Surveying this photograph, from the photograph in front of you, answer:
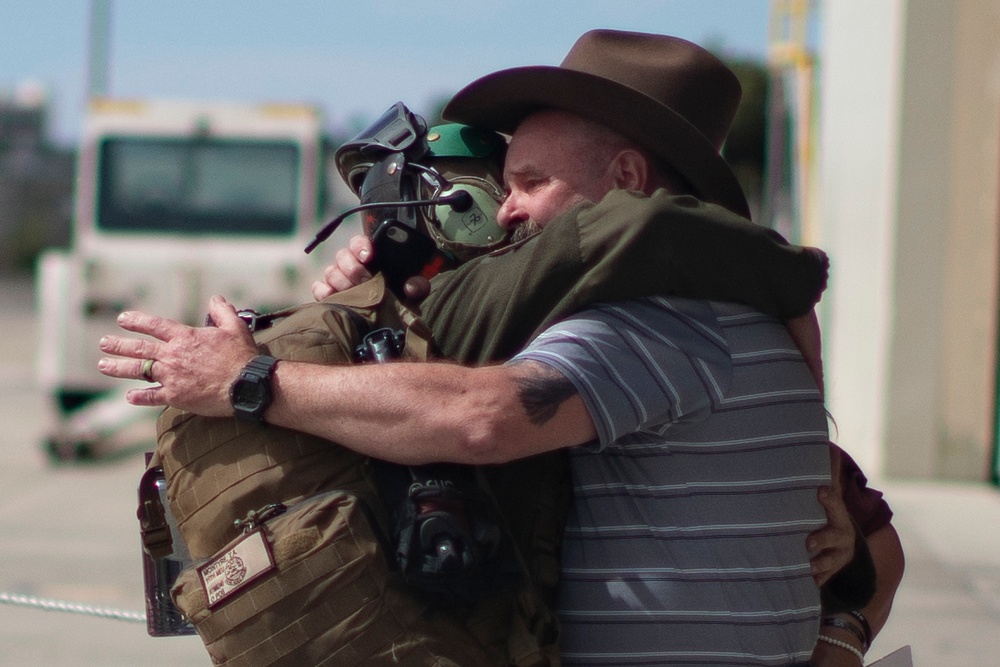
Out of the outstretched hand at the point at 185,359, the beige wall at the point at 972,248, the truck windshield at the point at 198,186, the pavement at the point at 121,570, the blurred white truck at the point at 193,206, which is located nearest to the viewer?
the outstretched hand at the point at 185,359

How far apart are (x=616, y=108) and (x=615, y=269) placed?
0.37 meters

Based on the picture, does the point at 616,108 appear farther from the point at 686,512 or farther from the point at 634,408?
the point at 686,512

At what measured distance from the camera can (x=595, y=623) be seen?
196 centimetres

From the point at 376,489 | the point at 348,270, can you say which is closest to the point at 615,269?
the point at 376,489

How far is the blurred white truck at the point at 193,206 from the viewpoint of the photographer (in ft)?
37.3

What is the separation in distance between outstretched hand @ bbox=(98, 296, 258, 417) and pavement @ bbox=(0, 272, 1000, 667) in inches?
44.0

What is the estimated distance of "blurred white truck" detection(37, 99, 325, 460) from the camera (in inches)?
447

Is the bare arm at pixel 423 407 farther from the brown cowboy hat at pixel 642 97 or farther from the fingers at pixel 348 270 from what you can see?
the brown cowboy hat at pixel 642 97

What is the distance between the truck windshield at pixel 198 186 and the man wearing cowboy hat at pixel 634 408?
9817 mm

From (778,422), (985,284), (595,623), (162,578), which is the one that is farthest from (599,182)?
(985,284)

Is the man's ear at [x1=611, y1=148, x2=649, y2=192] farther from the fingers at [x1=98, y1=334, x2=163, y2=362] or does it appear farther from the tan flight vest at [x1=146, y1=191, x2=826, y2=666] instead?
the fingers at [x1=98, y1=334, x2=163, y2=362]

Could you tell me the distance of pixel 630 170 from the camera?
2186 mm

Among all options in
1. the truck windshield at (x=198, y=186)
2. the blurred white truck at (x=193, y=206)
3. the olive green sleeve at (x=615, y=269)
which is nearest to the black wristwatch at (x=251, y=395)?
the olive green sleeve at (x=615, y=269)

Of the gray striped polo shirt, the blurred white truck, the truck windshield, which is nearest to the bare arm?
the gray striped polo shirt
